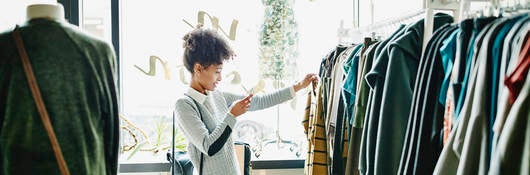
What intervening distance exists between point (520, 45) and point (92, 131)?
1112mm

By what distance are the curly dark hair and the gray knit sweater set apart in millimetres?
143

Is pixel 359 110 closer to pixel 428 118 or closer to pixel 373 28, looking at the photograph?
pixel 428 118

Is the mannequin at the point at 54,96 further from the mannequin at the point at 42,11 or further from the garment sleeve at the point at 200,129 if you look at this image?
the garment sleeve at the point at 200,129

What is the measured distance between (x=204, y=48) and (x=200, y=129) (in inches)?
14.2

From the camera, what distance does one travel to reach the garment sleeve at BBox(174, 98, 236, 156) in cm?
174

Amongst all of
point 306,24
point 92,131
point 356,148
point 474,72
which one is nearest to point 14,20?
point 92,131

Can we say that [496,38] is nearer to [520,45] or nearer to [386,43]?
[520,45]

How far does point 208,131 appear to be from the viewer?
6.03 feet

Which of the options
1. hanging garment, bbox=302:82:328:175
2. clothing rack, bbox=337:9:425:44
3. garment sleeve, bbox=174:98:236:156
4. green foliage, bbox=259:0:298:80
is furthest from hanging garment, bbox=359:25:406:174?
green foliage, bbox=259:0:298:80

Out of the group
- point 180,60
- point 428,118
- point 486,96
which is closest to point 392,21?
point 428,118

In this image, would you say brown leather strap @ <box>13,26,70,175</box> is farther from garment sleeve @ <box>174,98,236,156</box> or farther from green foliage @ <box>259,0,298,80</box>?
green foliage @ <box>259,0,298,80</box>

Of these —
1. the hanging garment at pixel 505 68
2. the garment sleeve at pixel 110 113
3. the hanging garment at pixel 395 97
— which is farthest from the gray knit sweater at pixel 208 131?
the hanging garment at pixel 505 68

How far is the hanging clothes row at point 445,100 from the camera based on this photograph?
729 mm

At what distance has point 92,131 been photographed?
47.9 inches
